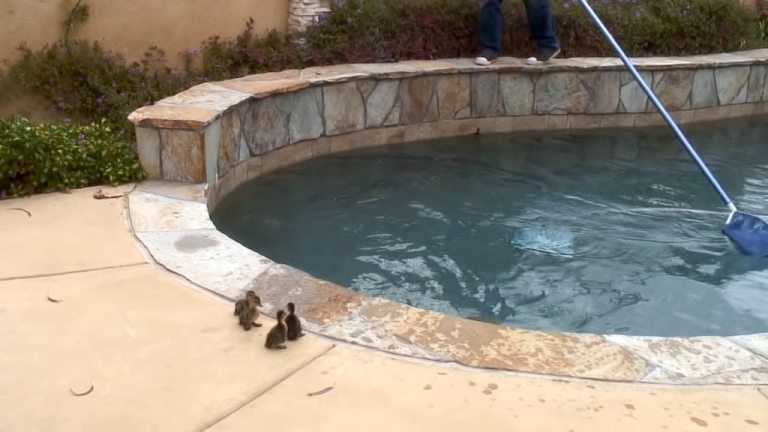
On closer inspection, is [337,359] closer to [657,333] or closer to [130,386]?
[130,386]

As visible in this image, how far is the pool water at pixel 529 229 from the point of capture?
4020mm

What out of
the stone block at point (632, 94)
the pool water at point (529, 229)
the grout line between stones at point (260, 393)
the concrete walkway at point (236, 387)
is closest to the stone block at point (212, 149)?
the pool water at point (529, 229)

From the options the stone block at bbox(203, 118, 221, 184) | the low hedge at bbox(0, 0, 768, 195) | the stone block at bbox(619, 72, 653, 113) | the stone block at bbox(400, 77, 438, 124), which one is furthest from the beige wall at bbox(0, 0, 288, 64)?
the stone block at bbox(619, 72, 653, 113)

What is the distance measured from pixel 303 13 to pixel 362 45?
1.85 ft

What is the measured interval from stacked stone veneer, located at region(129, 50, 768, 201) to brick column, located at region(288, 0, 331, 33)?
0.55 meters

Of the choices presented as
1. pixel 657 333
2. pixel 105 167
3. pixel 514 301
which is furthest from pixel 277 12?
pixel 657 333

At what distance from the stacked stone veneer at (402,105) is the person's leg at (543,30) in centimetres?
12

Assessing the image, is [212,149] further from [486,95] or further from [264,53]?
[486,95]

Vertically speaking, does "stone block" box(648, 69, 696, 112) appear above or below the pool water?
above

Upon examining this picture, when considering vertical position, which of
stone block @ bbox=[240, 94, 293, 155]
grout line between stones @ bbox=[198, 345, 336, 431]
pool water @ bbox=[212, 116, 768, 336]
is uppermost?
stone block @ bbox=[240, 94, 293, 155]

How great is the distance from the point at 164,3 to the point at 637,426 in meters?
5.04

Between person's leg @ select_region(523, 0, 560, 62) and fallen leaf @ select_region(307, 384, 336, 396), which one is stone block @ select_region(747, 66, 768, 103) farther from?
fallen leaf @ select_region(307, 384, 336, 396)

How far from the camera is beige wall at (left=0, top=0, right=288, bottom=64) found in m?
5.67

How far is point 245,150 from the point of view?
5.64 meters
